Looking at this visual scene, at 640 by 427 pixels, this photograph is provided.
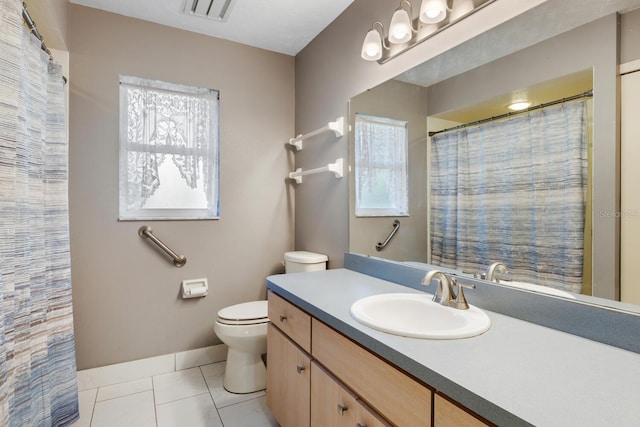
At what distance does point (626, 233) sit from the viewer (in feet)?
3.12

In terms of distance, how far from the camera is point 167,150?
92.2 inches

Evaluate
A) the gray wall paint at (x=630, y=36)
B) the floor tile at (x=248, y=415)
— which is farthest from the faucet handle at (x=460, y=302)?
the floor tile at (x=248, y=415)

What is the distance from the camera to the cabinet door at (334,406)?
1.00 m

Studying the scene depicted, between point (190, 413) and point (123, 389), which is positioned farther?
point (123, 389)

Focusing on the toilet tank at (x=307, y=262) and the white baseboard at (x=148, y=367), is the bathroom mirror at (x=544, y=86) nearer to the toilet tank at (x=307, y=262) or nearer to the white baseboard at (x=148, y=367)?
the toilet tank at (x=307, y=262)

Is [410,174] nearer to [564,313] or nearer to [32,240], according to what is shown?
[564,313]

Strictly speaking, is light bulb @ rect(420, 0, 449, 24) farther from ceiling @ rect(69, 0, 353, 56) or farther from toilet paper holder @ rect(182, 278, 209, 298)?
toilet paper holder @ rect(182, 278, 209, 298)

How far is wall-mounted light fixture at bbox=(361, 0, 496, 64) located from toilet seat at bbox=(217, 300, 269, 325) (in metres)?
1.64

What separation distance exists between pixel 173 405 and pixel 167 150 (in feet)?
5.36

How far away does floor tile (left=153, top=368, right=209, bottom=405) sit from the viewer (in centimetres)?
205

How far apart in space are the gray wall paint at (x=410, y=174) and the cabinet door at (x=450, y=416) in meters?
0.86

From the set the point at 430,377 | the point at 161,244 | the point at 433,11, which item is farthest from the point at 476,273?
the point at 161,244

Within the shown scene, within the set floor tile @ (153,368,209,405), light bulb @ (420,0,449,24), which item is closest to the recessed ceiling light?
light bulb @ (420,0,449,24)

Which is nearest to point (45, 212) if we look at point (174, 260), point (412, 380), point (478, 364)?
point (174, 260)
